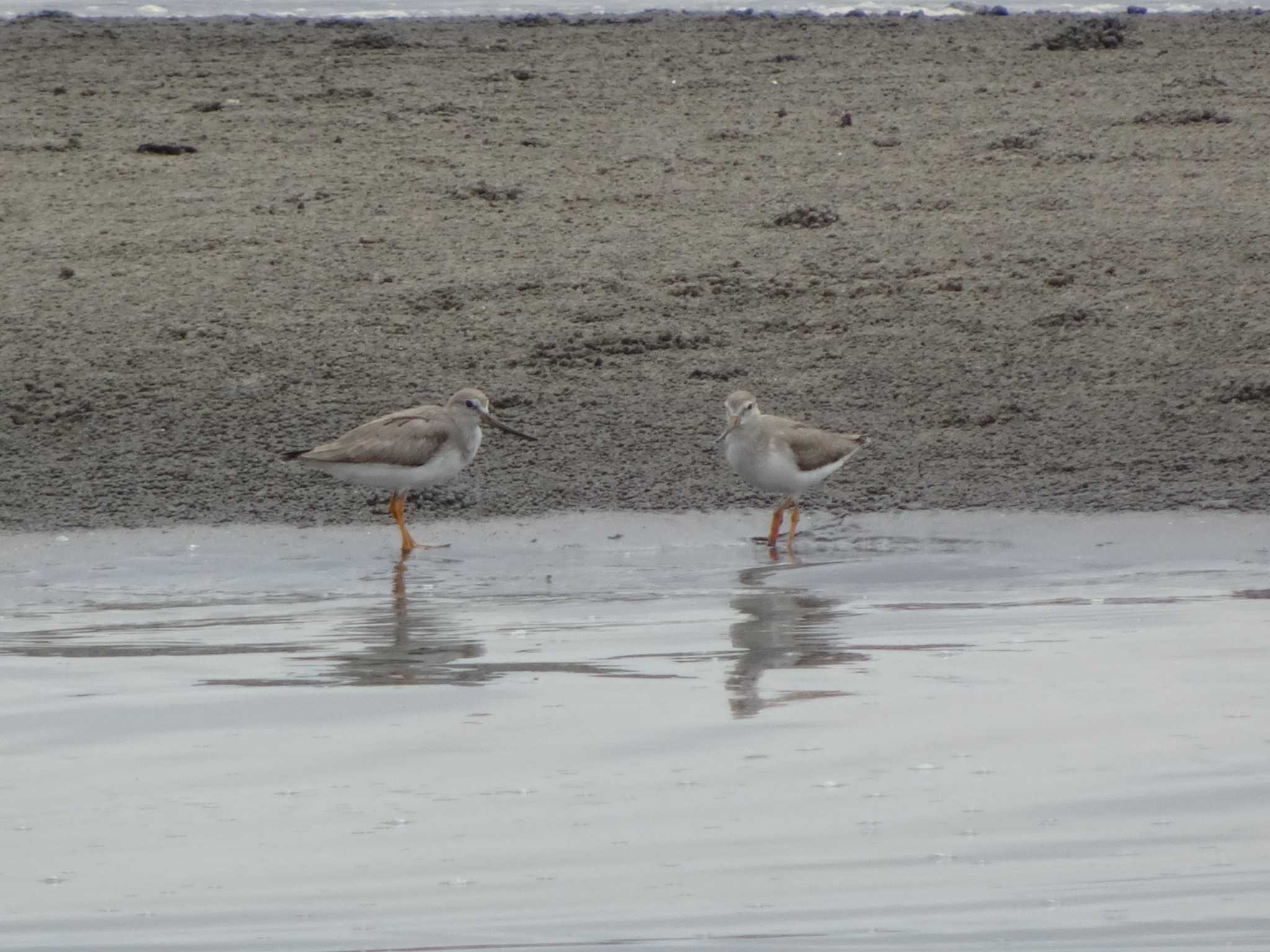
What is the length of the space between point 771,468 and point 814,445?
0.96 ft

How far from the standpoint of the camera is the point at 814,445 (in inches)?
362

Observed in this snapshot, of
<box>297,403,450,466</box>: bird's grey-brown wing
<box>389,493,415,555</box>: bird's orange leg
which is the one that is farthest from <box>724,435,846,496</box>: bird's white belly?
<box>389,493,415,555</box>: bird's orange leg

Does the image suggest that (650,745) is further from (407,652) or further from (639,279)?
(639,279)

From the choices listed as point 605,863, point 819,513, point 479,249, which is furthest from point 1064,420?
point 605,863

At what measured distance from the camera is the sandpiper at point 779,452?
9039 mm

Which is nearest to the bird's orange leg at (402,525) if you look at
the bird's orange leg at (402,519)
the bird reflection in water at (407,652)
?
the bird's orange leg at (402,519)

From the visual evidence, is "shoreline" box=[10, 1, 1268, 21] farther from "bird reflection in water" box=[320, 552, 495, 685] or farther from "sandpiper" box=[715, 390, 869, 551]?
"bird reflection in water" box=[320, 552, 495, 685]

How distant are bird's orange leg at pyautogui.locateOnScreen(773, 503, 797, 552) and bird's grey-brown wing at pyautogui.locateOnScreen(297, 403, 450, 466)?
1.57 meters

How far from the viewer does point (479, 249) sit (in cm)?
1234

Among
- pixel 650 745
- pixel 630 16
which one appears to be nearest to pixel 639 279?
pixel 650 745

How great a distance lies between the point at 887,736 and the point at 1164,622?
183cm

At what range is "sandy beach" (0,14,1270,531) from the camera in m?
9.88

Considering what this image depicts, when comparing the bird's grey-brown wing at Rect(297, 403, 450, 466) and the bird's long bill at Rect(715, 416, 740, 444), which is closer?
the bird's grey-brown wing at Rect(297, 403, 450, 466)

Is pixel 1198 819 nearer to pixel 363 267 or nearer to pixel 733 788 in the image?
pixel 733 788
